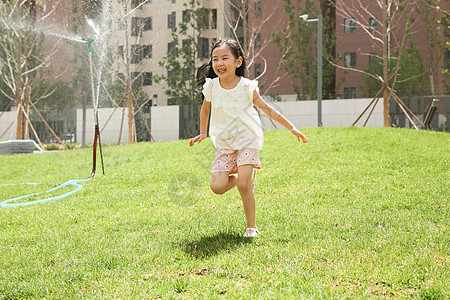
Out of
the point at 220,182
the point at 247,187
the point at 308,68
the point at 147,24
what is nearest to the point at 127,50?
the point at 147,24

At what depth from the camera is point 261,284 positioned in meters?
2.82

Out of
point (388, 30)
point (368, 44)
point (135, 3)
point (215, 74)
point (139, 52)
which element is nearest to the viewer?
point (215, 74)

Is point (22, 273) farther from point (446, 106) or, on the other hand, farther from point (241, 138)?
point (446, 106)

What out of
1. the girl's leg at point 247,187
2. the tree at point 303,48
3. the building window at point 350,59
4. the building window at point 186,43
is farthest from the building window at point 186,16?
the girl's leg at point 247,187

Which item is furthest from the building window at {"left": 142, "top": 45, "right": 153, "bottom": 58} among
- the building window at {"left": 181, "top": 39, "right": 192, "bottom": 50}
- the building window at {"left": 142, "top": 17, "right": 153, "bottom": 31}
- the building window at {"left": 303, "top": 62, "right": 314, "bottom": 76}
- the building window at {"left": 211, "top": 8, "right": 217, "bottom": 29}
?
the building window at {"left": 303, "top": 62, "right": 314, "bottom": 76}

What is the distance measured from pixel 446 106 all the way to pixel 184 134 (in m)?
10.5

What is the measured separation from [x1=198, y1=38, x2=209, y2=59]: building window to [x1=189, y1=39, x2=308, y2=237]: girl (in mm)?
18426

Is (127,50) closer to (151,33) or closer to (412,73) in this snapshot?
(151,33)

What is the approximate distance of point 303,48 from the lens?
23.4 m

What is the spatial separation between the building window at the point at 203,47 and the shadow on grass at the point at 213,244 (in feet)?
61.3

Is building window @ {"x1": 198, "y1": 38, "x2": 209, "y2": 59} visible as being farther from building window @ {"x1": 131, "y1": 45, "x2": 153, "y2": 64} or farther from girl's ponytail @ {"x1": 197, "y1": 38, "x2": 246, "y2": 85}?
girl's ponytail @ {"x1": 197, "y1": 38, "x2": 246, "y2": 85}

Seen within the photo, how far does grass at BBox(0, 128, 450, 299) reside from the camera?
285 cm

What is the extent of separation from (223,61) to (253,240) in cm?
143

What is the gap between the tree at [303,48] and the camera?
23.0m
